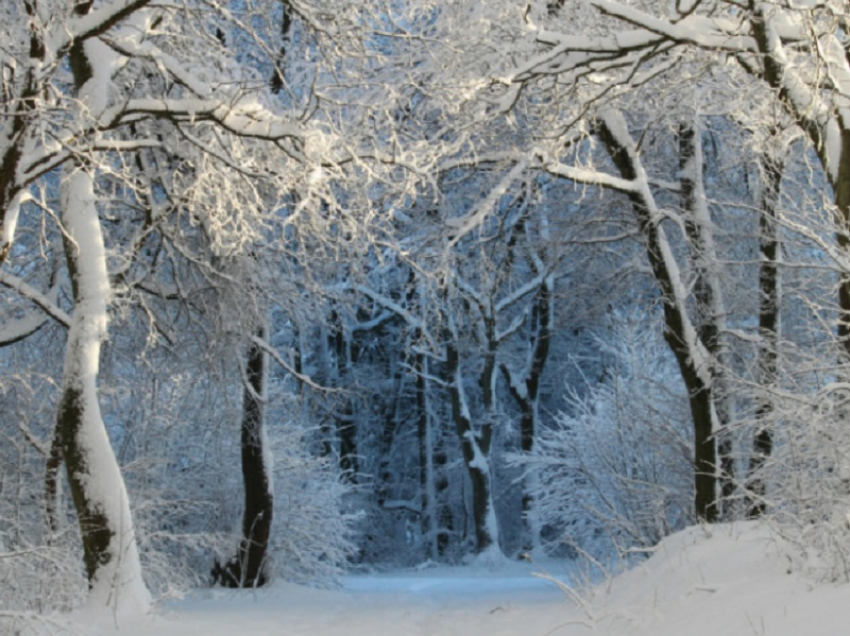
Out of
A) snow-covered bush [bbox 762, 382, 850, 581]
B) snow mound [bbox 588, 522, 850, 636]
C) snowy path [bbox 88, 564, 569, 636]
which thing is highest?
snow-covered bush [bbox 762, 382, 850, 581]

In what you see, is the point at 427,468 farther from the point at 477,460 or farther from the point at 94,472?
the point at 94,472

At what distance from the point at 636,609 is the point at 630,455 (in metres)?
8.59

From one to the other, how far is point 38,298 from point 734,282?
7.93 metres

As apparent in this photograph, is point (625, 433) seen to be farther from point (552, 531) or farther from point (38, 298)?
point (552, 531)

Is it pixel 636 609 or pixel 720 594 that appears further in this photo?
pixel 636 609

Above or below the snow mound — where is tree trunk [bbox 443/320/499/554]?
above

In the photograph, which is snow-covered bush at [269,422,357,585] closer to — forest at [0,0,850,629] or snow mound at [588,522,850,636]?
forest at [0,0,850,629]

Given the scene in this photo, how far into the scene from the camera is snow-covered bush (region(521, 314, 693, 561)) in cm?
1273

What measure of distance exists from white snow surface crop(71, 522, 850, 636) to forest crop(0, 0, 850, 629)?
33 cm

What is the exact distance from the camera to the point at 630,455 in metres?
14.5

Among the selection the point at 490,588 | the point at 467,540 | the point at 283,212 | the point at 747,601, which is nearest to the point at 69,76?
the point at 283,212

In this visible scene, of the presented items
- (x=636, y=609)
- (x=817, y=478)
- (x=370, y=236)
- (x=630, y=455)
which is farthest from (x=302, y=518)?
(x=817, y=478)

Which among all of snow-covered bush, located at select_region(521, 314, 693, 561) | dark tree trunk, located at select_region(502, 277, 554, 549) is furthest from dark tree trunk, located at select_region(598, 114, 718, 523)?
dark tree trunk, located at select_region(502, 277, 554, 549)

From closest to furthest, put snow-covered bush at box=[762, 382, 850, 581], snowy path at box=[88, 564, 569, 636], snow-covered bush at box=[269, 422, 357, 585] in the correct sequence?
1. snow-covered bush at box=[762, 382, 850, 581]
2. snowy path at box=[88, 564, 569, 636]
3. snow-covered bush at box=[269, 422, 357, 585]
